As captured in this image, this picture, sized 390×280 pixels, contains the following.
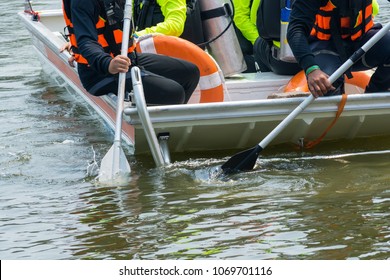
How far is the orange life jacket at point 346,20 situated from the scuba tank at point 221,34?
45.7 inches

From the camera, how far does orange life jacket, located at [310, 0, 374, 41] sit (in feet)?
18.3

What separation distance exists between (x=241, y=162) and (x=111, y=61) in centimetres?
88

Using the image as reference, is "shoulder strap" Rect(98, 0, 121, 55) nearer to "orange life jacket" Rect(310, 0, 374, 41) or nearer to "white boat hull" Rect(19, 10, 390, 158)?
"white boat hull" Rect(19, 10, 390, 158)

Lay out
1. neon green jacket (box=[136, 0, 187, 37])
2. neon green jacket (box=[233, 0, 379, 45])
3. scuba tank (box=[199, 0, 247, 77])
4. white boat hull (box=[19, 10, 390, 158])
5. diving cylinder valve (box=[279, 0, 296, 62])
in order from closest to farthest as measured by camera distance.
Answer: white boat hull (box=[19, 10, 390, 158])
diving cylinder valve (box=[279, 0, 296, 62])
neon green jacket (box=[136, 0, 187, 37])
scuba tank (box=[199, 0, 247, 77])
neon green jacket (box=[233, 0, 379, 45])

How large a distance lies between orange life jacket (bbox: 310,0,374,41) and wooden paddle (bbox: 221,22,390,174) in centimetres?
32

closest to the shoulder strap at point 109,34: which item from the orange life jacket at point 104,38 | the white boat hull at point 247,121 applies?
the orange life jacket at point 104,38

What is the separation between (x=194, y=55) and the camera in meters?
6.09

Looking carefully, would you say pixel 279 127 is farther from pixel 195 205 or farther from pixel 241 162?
pixel 195 205

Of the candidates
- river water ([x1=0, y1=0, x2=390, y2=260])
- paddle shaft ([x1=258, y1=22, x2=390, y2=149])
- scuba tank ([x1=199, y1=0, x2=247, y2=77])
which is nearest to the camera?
river water ([x1=0, y1=0, x2=390, y2=260])

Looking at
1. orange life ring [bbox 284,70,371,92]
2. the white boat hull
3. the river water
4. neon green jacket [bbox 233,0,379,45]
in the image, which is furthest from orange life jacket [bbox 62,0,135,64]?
neon green jacket [bbox 233,0,379,45]

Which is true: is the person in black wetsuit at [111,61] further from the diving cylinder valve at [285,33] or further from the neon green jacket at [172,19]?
the diving cylinder valve at [285,33]

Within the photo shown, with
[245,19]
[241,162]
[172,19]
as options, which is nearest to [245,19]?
[245,19]

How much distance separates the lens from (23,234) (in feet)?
14.6

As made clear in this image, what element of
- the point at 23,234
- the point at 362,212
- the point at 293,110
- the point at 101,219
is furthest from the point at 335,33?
the point at 23,234
